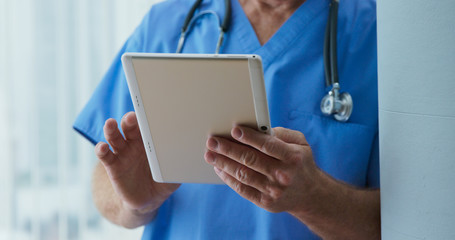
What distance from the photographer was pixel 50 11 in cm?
173

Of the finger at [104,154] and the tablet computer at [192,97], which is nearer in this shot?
the tablet computer at [192,97]

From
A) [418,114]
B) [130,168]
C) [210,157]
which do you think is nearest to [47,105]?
[130,168]

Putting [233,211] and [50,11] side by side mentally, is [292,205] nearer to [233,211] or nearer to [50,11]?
[233,211]

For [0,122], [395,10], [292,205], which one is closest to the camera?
[395,10]

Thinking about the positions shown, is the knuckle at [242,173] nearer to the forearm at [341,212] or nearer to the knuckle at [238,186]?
the knuckle at [238,186]

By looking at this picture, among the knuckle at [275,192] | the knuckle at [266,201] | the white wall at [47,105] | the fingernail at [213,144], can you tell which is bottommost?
the white wall at [47,105]

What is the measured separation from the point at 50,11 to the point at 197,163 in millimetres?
1250

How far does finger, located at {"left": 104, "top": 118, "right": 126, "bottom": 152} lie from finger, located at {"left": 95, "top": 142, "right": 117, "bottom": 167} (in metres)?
0.01

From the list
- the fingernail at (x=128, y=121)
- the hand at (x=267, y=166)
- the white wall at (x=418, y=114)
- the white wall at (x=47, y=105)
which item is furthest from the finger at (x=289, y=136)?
the white wall at (x=47, y=105)

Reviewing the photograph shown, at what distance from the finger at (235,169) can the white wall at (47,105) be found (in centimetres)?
119

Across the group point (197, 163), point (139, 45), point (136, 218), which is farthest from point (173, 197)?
point (139, 45)

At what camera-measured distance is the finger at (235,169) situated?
2.16 ft

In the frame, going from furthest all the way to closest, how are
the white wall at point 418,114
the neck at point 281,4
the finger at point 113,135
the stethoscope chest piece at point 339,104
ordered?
the neck at point 281,4 → the stethoscope chest piece at point 339,104 → the finger at point 113,135 → the white wall at point 418,114

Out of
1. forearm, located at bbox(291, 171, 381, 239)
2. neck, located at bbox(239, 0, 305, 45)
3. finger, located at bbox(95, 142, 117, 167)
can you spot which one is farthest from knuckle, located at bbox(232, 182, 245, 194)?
neck, located at bbox(239, 0, 305, 45)
